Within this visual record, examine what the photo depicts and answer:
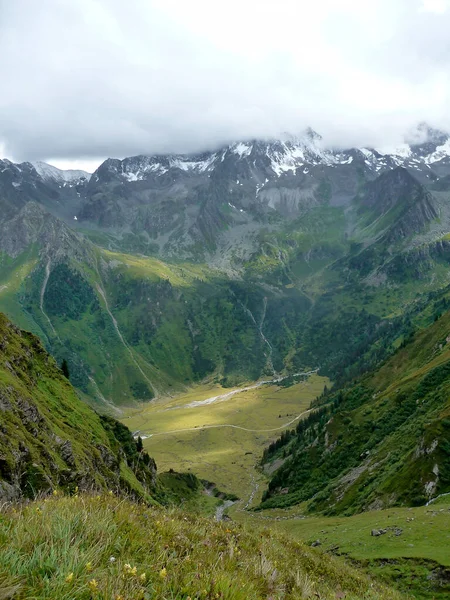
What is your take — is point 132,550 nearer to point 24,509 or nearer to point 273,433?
point 24,509

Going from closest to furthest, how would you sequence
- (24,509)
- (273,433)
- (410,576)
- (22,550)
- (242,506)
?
(22,550)
(24,509)
(410,576)
(242,506)
(273,433)

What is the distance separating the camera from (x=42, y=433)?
3709 centimetres

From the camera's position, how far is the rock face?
2739 centimetres

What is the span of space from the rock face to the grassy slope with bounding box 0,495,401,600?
38.2ft

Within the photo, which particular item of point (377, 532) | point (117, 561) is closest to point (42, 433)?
point (377, 532)

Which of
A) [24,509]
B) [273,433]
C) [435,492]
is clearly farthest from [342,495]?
[273,433]

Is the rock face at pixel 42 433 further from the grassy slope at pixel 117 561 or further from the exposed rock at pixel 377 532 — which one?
the exposed rock at pixel 377 532

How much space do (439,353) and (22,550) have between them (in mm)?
104299

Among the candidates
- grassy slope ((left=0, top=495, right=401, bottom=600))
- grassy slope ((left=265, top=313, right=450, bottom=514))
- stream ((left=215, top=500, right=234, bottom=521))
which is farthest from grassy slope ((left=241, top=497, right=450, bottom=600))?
stream ((left=215, top=500, right=234, bottom=521))

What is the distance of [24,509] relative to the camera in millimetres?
6523

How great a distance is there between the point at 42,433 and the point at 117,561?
3685cm

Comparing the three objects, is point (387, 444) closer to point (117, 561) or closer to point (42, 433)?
point (42, 433)

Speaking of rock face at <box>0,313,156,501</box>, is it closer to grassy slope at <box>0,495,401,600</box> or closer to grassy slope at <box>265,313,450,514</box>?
grassy slope at <box>0,495,401,600</box>

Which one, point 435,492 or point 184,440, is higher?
point 435,492
